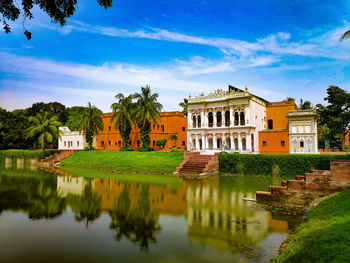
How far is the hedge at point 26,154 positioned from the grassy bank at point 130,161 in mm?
5698

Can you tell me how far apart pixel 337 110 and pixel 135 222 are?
3888cm

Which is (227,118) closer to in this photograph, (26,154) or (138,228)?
(138,228)

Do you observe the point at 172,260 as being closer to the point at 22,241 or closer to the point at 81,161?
the point at 22,241

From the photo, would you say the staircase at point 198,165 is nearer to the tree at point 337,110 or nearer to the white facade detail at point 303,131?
the white facade detail at point 303,131

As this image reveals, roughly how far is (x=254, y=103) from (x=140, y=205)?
2780 cm

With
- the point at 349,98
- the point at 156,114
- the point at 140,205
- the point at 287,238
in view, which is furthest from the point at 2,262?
the point at 349,98

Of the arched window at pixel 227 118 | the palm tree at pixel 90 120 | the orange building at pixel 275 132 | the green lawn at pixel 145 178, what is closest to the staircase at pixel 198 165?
the green lawn at pixel 145 178

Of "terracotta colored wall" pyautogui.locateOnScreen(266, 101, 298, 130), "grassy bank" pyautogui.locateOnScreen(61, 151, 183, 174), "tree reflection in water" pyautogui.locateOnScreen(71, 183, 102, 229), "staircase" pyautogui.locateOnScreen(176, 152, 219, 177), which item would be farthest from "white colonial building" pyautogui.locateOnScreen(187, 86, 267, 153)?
"tree reflection in water" pyautogui.locateOnScreen(71, 183, 102, 229)

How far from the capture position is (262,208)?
1224cm

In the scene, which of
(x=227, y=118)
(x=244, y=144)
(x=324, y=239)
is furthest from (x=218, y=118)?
(x=324, y=239)

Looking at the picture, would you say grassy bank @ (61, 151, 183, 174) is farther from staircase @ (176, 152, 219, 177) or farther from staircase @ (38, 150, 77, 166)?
staircase @ (38, 150, 77, 166)

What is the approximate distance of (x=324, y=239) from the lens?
6.05 m

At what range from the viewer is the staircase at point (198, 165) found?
83.8ft

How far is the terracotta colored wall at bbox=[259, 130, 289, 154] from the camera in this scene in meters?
33.1
